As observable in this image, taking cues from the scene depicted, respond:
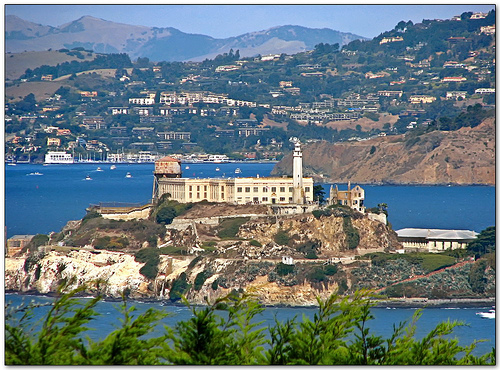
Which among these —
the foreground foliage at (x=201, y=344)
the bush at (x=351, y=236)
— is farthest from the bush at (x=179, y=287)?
the foreground foliage at (x=201, y=344)

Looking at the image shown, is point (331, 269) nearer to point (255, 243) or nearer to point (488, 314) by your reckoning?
point (255, 243)

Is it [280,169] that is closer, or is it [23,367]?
[23,367]

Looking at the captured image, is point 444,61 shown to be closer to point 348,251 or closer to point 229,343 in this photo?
point 348,251

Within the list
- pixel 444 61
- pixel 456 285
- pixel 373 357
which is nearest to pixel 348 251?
pixel 456 285

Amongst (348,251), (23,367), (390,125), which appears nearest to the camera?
(23,367)

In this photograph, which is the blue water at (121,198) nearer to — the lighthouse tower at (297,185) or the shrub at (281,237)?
the lighthouse tower at (297,185)

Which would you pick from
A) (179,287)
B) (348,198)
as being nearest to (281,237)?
(348,198)

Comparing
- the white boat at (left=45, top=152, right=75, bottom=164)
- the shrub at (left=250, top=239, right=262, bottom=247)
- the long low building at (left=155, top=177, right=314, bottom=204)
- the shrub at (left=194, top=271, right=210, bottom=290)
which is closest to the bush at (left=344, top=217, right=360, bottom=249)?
the long low building at (left=155, top=177, right=314, bottom=204)
